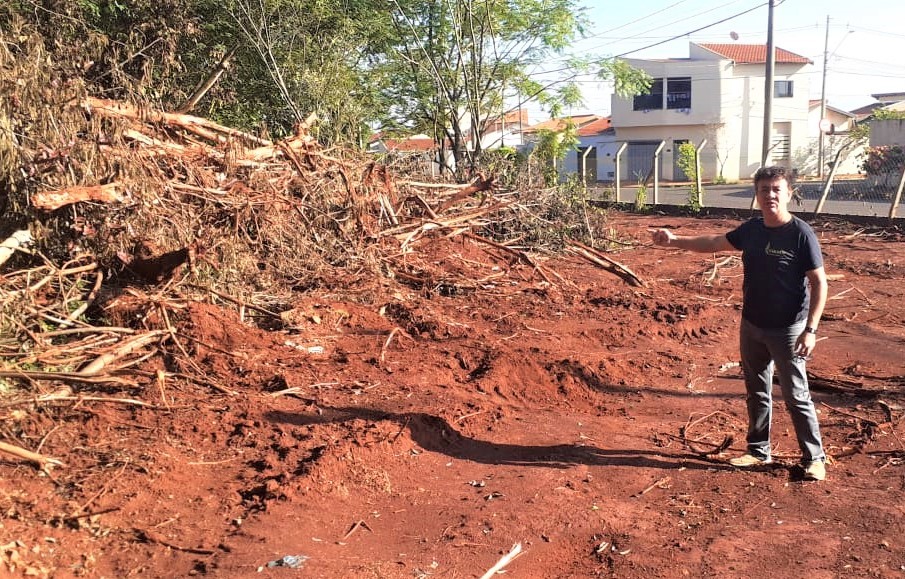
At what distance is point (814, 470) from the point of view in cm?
394

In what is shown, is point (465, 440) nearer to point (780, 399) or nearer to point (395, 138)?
point (780, 399)

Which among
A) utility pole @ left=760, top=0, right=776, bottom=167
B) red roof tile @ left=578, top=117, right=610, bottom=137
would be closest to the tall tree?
utility pole @ left=760, top=0, right=776, bottom=167

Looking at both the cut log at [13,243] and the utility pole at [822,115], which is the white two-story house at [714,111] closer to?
the utility pole at [822,115]

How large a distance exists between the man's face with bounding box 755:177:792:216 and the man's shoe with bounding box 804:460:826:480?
4.30 feet

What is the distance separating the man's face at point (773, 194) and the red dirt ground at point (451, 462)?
1.40 metres

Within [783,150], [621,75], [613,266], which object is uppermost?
[621,75]

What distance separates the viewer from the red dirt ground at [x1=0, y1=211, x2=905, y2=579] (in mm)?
3211

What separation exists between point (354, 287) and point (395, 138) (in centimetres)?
1334

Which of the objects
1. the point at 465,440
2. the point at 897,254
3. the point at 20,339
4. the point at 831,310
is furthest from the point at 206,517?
the point at 897,254

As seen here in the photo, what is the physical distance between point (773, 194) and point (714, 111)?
39751 millimetres

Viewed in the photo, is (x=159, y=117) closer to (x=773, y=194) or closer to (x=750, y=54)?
(x=773, y=194)

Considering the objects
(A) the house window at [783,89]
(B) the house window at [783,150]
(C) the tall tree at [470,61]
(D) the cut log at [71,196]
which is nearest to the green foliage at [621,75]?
(C) the tall tree at [470,61]

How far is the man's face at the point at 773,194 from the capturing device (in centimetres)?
388

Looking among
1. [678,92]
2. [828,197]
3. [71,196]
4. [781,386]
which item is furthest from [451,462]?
[678,92]
